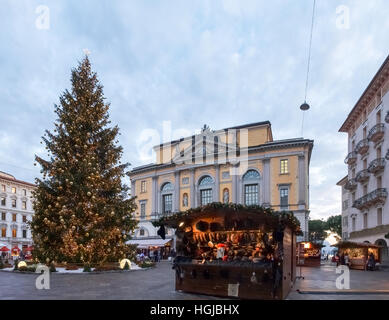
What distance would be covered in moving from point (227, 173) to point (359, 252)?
2479cm

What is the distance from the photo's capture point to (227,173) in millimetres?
53500

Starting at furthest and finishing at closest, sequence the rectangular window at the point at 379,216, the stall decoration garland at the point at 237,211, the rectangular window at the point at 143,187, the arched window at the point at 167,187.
Result: 1. the rectangular window at the point at 143,187
2. the arched window at the point at 167,187
3. the rectangular window at the point at 379,216
4. the stall decoration garland at the point at 237,211

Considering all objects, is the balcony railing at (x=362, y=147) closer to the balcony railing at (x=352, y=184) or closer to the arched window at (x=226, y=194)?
the balcony railing at (x=352, y=184)

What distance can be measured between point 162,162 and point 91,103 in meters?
36.9

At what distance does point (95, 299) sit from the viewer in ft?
38.1

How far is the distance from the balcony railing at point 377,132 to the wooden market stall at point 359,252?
9.96m

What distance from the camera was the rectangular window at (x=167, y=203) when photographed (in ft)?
192

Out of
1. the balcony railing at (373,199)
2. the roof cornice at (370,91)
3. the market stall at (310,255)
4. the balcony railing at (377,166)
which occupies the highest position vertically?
the roof cornice at (370,91)

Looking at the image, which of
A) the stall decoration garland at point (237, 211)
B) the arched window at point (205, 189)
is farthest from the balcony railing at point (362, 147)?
the stall decoration garland at point (237, 211)

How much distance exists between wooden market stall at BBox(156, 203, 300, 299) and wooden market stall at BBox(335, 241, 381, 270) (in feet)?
63.2

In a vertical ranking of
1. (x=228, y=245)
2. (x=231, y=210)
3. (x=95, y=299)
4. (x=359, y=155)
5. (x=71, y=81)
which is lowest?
(x=95, y=299)

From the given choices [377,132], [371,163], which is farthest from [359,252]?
[377,132]
